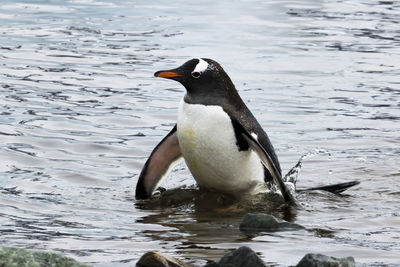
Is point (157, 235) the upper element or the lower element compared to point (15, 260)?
lower

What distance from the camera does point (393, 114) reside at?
10078 mm

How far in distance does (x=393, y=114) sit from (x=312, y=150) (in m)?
1.84

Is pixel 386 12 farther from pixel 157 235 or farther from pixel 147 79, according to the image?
pixel 157 235

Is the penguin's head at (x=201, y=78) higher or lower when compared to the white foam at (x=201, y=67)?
lower

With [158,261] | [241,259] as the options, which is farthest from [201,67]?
[241,259]

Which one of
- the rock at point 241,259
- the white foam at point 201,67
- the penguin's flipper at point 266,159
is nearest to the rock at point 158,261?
the rock at point 241,259

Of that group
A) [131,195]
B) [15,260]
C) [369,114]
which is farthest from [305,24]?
[15,260]

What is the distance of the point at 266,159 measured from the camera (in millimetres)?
6441

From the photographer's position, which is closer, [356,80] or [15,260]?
[15,260]

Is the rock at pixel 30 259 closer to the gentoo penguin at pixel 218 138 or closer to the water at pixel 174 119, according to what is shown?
the water at pixel 174 119

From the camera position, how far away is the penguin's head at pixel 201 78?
6625mm

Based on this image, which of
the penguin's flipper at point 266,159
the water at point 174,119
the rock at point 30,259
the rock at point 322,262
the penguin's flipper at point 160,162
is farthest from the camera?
the penguin's flipper at point 160,162

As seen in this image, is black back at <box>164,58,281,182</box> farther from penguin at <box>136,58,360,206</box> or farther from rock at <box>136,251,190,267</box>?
rock at <box>136,251,190,267</box>

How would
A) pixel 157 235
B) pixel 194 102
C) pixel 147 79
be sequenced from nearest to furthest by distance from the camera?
pixel 157 235
pixel 194 102
pixel 147 79
